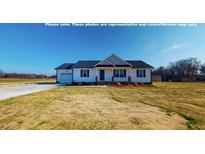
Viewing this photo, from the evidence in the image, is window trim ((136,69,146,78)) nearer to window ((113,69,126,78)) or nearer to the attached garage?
window ((113,69,126,78))

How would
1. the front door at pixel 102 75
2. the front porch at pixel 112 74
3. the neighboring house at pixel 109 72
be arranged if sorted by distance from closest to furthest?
1. the neighboring house at pixel 109 72
2. the front porch at pixel 112 74
3. the front door at pixel 102 75

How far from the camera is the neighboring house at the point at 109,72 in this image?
64.0 feet

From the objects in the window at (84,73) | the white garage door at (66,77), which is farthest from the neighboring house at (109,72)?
the white garage door at (66,77)

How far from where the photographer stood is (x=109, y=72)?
20.0 meters

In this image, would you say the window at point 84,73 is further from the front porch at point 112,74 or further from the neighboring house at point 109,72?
the front porch at point 112,74

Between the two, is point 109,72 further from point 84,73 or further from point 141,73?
point 141,73

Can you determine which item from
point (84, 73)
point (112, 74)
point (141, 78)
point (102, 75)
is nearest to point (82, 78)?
point (84, 73)

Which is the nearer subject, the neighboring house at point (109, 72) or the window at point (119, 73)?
the neighboring house at point (109, 72)

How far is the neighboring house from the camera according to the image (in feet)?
64.0

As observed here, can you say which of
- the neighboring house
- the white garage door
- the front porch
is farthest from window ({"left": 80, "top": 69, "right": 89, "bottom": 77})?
the white garage door

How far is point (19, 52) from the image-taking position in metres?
9.50
